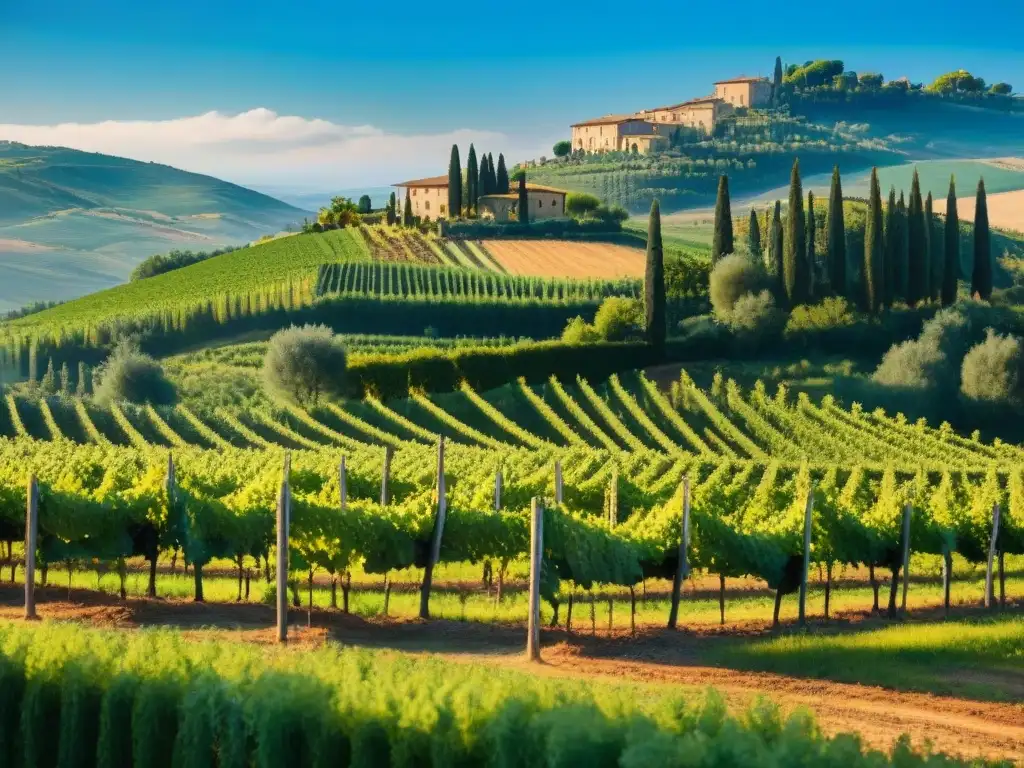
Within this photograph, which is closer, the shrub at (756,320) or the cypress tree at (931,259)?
the shrub at (756,320)

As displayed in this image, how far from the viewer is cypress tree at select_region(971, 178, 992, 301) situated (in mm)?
67562

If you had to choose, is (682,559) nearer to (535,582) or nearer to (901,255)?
(535,582)

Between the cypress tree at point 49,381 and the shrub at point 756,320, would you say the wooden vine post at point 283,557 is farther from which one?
the cypress tree at point 49,381

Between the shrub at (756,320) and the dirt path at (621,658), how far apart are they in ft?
132

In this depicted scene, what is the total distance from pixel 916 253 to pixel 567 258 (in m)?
32.5

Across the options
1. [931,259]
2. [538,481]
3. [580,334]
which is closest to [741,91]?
[931,259]

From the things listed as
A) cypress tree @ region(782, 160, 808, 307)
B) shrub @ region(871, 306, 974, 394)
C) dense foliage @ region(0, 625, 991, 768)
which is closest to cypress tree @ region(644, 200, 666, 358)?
cypress tree @ region(782, 160, 808, 307)

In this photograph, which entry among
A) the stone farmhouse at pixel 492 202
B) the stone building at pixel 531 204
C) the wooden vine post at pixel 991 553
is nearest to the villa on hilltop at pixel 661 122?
the stone farmhouse at pixel 492 202

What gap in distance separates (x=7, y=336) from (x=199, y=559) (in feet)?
207

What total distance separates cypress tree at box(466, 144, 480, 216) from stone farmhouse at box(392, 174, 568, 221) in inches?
34.0

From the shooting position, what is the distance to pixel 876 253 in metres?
63.0

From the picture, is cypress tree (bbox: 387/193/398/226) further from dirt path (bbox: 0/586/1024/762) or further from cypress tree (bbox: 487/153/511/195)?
dirt path (bbox: 0/586/1024/762)

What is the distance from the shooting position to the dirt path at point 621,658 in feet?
50.5

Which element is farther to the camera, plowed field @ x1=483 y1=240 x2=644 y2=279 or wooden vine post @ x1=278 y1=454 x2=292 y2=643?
plowed field @ x1=483 y1=240 x2=644 y2=279
